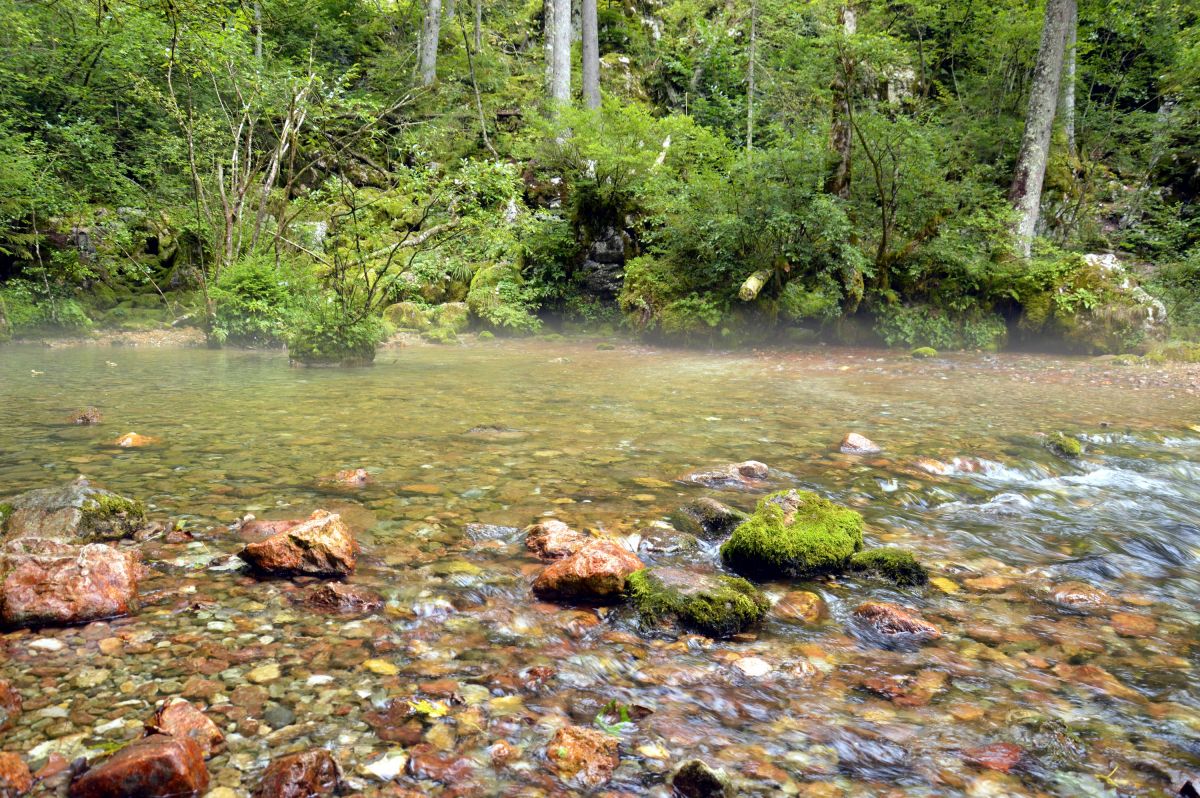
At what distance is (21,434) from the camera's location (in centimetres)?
560

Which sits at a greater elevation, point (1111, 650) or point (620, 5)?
point (620, 5)

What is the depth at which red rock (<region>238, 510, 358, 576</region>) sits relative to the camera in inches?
118

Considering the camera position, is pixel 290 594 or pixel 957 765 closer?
pixel 957 765

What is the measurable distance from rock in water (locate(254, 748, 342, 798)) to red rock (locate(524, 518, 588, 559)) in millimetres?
1690

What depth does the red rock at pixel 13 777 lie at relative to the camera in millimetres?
1566

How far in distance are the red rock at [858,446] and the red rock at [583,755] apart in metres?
4.28

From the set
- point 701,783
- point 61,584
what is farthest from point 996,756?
point 61,584

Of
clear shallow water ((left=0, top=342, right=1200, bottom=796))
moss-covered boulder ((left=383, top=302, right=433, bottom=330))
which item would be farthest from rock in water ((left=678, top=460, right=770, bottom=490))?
moss-covered boulder ((left=383, top=302, right=433, bottom=330))

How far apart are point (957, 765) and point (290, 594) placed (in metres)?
2.65

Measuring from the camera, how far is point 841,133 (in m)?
13.3

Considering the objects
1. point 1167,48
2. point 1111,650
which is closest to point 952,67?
point 1167,48

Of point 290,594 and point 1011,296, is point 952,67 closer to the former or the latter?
point 1011,296

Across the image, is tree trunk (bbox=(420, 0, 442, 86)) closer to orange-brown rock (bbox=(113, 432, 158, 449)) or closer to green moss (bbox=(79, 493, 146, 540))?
orange-brown rock (bbox=(113, 432, 158, 449))

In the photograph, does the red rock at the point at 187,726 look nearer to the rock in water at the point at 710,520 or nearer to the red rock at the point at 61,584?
the red rock at the point at 61,584
